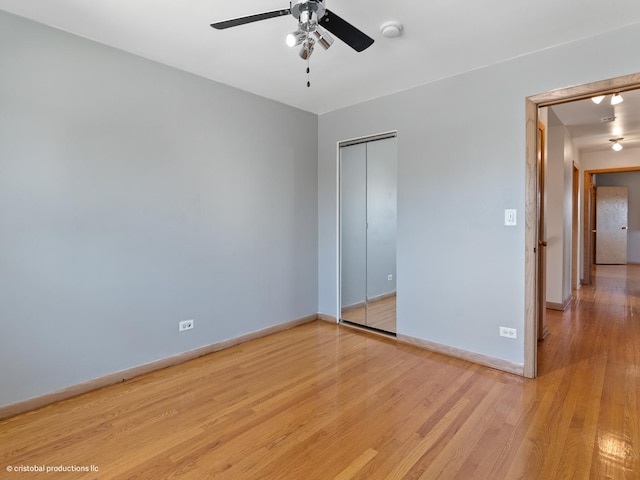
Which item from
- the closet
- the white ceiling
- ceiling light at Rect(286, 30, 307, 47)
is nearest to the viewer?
ceiling light at Rect(286, 30, 307, 47)

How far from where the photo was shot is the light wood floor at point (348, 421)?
5.68 ft

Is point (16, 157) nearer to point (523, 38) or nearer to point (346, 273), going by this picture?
point (346, 273)

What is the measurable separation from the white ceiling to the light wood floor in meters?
2.52

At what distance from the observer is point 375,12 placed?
2.13m

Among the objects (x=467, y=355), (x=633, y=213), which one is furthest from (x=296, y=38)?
(x=633, y=213)

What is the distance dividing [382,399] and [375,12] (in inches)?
99.7

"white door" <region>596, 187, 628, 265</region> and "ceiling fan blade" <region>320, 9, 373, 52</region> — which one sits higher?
"ceiling fan blade" <region>320, 9, 373, 52</region>

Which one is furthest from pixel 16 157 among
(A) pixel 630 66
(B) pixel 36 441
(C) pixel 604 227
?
(C) pixel 604 227

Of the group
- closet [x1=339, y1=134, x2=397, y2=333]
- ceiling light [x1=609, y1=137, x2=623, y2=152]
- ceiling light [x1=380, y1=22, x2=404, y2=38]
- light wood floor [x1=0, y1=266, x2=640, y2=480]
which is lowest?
light wood floor [x1=0, y1=266, x2=640, y2=480]

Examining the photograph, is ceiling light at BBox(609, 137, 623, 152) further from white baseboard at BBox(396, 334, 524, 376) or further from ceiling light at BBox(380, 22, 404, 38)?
ceiling light at BBox(380, 22, 404, 38)

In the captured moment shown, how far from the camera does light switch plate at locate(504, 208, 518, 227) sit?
2.75 m

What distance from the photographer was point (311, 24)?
5.49ft

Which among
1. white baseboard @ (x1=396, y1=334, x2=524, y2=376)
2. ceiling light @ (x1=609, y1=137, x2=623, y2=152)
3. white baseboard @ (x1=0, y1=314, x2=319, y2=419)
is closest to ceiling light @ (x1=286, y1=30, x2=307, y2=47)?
white baseboard @ (x1=0, y1=314, x2=319, y2=419)

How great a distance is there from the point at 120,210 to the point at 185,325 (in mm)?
1130
